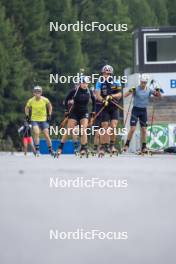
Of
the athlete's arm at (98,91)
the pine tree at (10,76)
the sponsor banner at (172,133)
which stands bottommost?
the sponsor banner at (172,133)

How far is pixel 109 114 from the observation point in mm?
18453

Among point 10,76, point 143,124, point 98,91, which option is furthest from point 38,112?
point 10,76

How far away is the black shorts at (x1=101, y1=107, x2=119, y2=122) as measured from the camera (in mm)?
18198

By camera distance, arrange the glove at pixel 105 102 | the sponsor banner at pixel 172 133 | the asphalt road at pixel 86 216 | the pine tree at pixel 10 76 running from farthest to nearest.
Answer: the pine tree at pixel 10 76 < the sponsor banner at pixel 172 133 < the glove at pixel 105 102 < the asphalt road at pixel 86 216

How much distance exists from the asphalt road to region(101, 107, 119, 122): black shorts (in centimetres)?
791

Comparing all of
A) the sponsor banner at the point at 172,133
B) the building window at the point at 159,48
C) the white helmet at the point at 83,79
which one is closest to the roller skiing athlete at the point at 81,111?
the white helmet at the point at 83,79

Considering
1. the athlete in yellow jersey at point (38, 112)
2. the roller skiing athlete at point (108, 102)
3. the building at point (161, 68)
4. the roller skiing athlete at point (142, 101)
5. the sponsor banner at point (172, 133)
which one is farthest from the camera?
the sponsor banner at point (172, 133)

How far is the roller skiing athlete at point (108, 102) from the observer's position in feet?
55.7

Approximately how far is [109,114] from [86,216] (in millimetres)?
9767

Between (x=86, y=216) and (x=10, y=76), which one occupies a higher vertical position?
(x=86, y=216)

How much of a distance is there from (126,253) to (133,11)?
261 ft

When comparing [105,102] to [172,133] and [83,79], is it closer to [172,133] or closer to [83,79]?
[83,79]

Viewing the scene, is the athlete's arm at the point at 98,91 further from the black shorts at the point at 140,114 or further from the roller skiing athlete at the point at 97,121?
the black shorts at the point at 140,114

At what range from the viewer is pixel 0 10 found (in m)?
68.8
